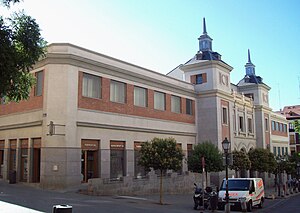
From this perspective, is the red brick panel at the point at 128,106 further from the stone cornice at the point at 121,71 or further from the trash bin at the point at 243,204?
the trash bin at the point at 243,204

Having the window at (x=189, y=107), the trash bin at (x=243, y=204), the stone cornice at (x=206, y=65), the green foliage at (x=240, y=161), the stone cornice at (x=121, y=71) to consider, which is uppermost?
the stone cornice at (x=206, y=65)

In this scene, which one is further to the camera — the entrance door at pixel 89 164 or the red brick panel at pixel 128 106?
the red brick panel at pixel 128 106

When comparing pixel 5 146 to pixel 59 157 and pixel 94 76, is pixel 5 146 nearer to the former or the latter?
pixel 59 157

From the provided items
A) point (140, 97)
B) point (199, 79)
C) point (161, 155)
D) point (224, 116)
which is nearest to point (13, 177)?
point (161, 155)

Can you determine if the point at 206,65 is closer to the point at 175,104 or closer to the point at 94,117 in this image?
the point at 175,104

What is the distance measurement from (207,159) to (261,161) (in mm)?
14546

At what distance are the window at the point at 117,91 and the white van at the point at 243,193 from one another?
11.6m

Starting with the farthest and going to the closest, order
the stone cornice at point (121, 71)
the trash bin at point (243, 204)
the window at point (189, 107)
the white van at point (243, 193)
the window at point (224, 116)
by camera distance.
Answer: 1. the window at point (224, 116)
2. the window at point (189, 107)
3. the stone cornice at point (121, 71)
4. the white van at point (243, 193)
5. the trash bin at point (243, 204)

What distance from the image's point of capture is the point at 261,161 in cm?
4106

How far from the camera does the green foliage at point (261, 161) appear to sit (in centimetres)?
4081

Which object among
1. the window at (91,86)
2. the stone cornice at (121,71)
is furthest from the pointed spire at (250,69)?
the window at (91,86)

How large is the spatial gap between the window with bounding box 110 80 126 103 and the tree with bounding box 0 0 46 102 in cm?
1836

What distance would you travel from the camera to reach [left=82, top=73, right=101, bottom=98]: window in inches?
1054

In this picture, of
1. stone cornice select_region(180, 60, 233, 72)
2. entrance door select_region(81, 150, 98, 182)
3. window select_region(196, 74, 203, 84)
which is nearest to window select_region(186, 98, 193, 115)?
window select_region(196, 74, 203, 84)
